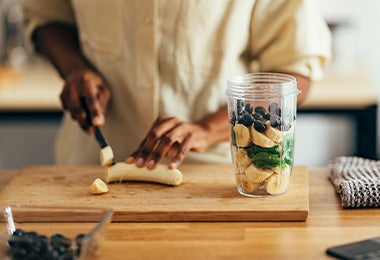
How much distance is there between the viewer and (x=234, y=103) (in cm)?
136

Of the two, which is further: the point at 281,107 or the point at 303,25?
the point at 303,25

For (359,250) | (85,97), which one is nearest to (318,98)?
(85,97)

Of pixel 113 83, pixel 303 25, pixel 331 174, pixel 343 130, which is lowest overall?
pixel 343 130

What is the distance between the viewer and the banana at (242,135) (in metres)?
A: 1.33

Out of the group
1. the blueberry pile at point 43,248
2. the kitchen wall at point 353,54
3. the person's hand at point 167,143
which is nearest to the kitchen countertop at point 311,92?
the kitchen wall at point 353,54

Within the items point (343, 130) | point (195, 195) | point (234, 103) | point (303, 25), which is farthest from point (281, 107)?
point (343, 130)

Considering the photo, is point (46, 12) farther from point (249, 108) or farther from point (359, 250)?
point (359, 250)

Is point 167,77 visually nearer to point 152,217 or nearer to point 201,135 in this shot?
point 201,135

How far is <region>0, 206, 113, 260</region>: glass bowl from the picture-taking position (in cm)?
113

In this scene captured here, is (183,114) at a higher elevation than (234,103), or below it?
below

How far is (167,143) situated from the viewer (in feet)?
4.82

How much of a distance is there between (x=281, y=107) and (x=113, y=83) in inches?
19.9

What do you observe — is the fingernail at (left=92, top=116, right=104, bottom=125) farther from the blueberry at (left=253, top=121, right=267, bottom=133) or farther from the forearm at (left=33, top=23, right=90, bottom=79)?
the blueberry at (left=253, top=121, right=267, bottom=133)

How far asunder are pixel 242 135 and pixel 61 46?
2.11 feet
